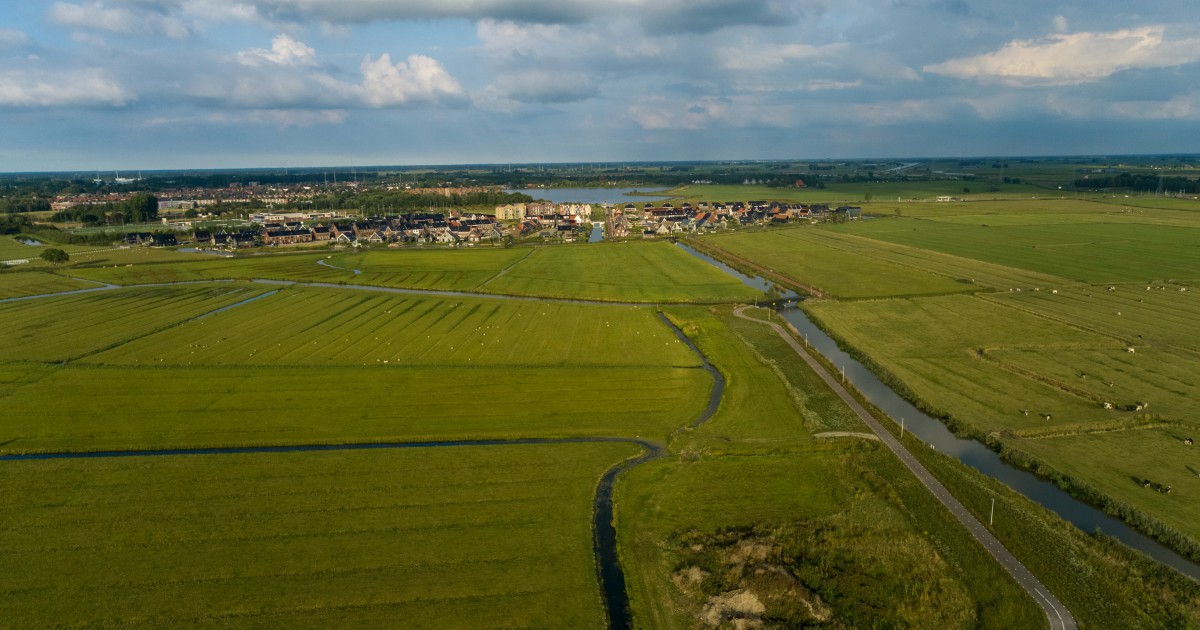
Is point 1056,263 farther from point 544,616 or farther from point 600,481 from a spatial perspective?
point 544,616

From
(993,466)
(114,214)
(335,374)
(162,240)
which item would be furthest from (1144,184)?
(114,214)

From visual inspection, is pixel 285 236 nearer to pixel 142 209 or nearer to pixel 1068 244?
pixel 142 209

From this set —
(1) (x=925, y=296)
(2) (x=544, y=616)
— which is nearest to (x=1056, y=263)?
(1) (x=925, y=296)

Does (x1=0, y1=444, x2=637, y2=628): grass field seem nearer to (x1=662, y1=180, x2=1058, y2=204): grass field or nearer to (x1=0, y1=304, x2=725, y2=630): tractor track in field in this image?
(x1=0, y1=304, x2=725, y2=630): tractor track in field

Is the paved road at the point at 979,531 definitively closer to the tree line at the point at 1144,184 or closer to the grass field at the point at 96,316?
the grass field at the point at 96,316

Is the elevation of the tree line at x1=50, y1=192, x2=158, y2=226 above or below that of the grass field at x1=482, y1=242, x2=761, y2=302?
above

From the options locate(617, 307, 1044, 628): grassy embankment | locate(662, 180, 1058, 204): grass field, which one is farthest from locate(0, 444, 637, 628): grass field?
locate(662, 180, 1058, 204): grass field
